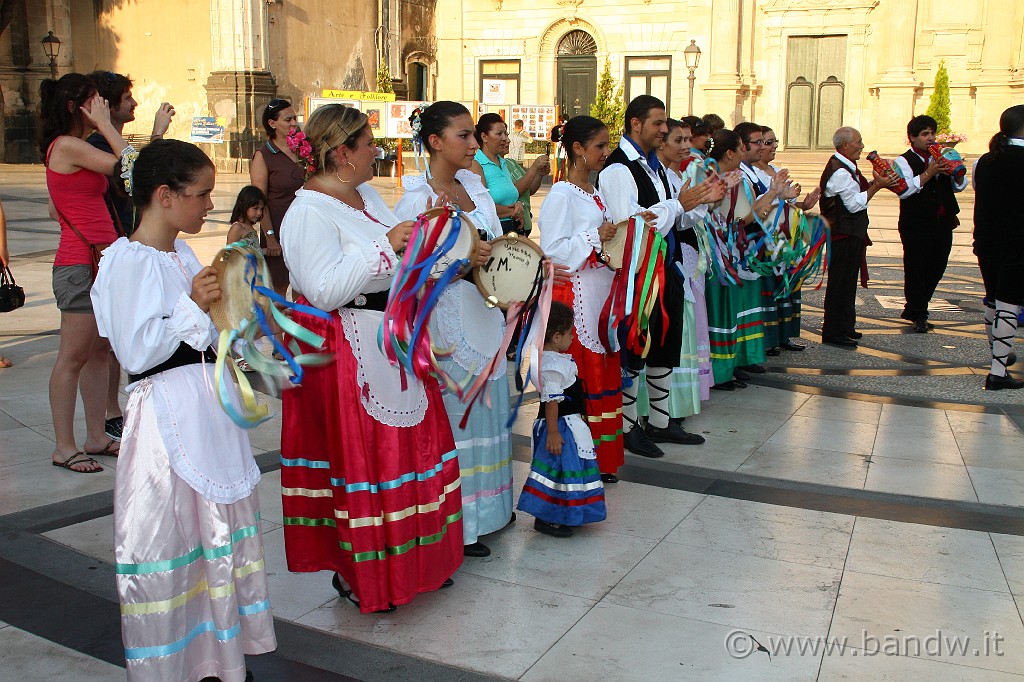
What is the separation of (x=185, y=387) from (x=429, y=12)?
36.1 metres

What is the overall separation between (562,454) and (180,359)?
78.0 inches

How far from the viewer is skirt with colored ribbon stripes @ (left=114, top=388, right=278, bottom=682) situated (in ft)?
9.37

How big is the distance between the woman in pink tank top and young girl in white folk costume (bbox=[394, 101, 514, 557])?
178cm

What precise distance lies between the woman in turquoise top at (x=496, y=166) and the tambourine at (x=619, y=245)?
204cm

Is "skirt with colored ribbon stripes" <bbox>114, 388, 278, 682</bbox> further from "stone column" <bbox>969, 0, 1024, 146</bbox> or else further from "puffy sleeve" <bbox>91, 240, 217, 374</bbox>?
"stone column" <bbox>969, 0, 1024, 146</bbox>

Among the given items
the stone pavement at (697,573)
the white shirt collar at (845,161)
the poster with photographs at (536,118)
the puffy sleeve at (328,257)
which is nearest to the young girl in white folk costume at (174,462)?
the puffy sleeve at (328,257)

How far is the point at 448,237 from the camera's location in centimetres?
349

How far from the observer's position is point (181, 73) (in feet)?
101

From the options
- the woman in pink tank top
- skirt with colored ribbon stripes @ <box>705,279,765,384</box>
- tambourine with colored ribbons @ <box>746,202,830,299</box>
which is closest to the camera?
the woman in pink tank top

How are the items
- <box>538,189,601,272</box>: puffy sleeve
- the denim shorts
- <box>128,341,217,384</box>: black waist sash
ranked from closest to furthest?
<box>128,341,217,384</box>: black waist sash
<box>538,189,601,272</box>: puffy sleeve
the denim shorts

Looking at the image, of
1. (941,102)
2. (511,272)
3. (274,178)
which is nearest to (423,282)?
(511,272)

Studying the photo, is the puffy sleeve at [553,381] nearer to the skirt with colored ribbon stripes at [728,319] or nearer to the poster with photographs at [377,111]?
the skirt with colored ribbon stripes at [728,319]

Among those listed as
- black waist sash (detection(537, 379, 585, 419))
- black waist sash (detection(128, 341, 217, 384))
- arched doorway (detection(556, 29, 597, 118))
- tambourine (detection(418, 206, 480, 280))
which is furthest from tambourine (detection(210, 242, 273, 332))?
arched doorway (detection(556, 29, 597, 118))

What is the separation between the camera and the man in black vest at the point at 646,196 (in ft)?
16.6
